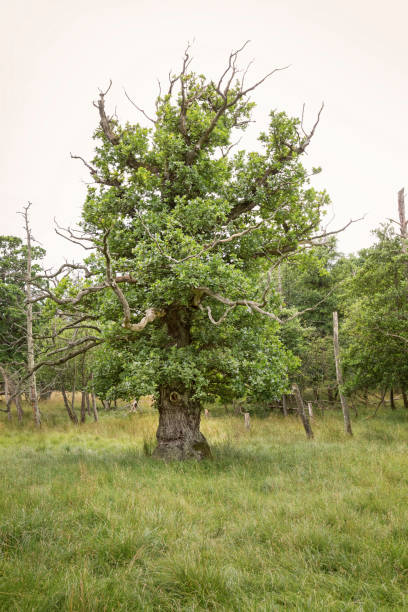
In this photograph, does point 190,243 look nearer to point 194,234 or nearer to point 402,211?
point 194,234

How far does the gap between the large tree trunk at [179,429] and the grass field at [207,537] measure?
3.94ft

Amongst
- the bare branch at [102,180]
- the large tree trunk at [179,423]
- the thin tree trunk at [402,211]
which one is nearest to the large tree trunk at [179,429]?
the large tree trunk at [179,423]

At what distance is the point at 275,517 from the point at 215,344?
241 inches

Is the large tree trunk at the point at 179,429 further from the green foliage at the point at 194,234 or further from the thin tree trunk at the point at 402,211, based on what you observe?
the thin tree trunk at the point at 402,211

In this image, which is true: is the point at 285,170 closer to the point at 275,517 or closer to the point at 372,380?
the point at 275,517

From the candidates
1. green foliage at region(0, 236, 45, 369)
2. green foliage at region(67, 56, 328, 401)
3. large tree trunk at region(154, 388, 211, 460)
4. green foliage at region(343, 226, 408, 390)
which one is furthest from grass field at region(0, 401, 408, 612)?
green foliage at region(0, 236, 45, 369)

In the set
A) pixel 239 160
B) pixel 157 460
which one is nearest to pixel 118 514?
pixel 157 460

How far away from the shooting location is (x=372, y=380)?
60.5 ft

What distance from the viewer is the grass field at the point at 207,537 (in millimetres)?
3562

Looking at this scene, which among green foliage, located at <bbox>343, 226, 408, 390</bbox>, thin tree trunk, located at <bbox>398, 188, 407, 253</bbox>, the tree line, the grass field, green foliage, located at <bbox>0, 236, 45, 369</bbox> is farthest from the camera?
green foliage, located at <bbox>0, 236, 45, 369</bbox>

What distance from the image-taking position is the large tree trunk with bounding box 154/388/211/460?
1070 centimetres

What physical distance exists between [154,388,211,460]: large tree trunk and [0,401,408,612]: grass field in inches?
47.3

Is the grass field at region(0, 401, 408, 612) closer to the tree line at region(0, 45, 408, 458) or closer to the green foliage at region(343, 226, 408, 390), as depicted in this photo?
the tree line at region(0, 45, 408, 458)

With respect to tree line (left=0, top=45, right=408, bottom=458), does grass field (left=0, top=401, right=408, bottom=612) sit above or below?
below
